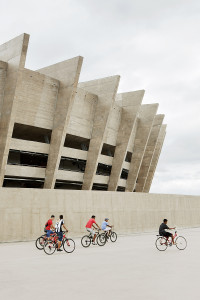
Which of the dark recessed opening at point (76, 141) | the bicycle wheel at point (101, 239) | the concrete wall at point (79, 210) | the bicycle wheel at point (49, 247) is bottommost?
the bicycle wheel at point (49, 247)

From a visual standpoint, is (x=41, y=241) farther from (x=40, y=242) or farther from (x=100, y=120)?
(x=100, y=120)

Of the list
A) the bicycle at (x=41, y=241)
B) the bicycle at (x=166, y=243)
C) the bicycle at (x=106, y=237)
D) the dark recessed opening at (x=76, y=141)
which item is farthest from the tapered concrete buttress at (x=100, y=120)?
the bicycle at (x=166, y=243)

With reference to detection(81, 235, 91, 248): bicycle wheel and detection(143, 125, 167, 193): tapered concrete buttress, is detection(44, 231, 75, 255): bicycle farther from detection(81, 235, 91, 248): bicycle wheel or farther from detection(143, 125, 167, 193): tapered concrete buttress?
detection(143, 125, 167, 193): tapered concrete buttress

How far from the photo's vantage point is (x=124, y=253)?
13.5m

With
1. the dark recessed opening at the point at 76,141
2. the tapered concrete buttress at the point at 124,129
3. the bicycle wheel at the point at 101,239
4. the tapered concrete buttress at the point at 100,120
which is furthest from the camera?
the tapered concrete buttress at the point at 124,129

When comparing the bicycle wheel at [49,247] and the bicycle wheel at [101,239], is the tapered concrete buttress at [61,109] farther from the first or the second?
the bicycle wheel at [49,247]

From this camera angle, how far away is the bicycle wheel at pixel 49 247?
13049mm

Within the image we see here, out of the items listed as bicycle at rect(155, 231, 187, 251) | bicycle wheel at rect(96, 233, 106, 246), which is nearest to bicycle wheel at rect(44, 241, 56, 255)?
bicycle wheel at rect(96, 233, 106, 246)

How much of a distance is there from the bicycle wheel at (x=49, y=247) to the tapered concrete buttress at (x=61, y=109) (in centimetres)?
1547

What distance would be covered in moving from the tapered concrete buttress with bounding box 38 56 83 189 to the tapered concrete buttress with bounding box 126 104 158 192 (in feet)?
46.8

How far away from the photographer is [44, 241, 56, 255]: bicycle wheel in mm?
13049

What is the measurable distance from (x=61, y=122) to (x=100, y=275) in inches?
814

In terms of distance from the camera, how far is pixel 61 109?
2862 centimetres

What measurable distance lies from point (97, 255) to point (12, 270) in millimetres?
4284
